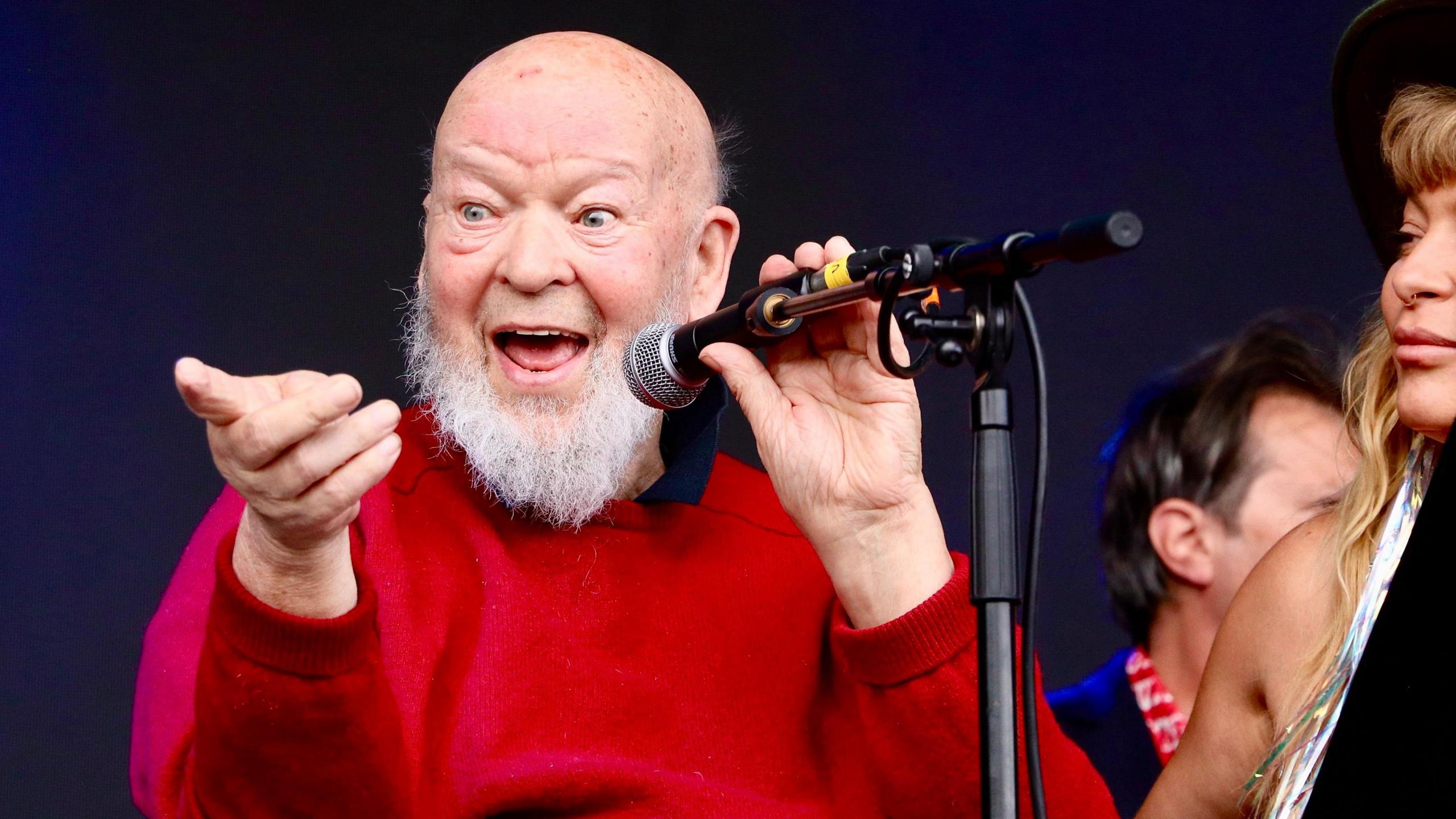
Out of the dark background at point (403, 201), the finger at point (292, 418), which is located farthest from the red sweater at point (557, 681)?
the dark background at point (403, 201)

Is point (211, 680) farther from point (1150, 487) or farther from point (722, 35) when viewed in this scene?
point (722, 35)

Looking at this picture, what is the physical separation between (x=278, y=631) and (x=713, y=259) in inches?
38.8

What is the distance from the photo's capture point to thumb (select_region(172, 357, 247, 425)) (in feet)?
3.94

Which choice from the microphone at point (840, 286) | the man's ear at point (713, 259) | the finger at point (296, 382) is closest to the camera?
the microphone at point (840, 286)

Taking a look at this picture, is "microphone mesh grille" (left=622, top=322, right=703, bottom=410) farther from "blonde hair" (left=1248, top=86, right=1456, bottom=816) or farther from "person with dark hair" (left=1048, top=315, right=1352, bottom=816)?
"person with dark hair" (left=1048, top=315, right=1352, bottom=816)

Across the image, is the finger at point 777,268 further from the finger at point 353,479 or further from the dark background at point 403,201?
the dark background at point 403,201

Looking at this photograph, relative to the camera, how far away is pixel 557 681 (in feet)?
6.02

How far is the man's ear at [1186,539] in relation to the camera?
2.71 meters

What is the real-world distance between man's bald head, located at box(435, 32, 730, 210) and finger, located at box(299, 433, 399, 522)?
0.78 metres

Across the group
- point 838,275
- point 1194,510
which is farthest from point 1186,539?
point 838,275

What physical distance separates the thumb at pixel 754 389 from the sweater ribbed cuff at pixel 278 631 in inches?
19.5

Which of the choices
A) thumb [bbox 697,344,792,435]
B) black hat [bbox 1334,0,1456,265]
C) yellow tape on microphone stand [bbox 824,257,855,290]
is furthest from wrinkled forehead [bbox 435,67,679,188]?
black hat [bbox 1334,0,1456,265]

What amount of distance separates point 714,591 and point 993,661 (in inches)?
33.2

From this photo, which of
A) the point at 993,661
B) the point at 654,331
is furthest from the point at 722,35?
the point at 993,661
